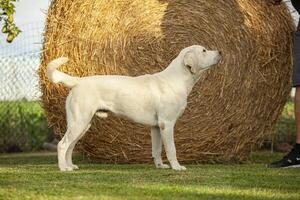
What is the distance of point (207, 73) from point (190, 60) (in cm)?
114

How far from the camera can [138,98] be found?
6.82m

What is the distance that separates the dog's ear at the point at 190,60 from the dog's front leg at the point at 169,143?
1.73 ft

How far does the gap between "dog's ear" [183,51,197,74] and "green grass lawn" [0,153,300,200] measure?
0.87 m

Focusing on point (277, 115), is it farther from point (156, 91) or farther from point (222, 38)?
point (156, 91)

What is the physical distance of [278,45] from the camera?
7.85 metres

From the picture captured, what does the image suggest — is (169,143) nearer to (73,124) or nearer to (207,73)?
(73,124)

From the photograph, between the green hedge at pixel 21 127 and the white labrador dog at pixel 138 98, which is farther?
the green hedge at pixel 21 127

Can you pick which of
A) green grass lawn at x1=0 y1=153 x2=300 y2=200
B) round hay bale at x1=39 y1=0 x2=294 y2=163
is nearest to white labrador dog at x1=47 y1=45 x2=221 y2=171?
green grass lawn at x1=0 y1=153 x2=300 y2=200

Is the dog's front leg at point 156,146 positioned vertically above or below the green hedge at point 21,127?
above

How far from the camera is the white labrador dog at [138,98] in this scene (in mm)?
6652

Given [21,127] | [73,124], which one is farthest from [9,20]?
[21,127]

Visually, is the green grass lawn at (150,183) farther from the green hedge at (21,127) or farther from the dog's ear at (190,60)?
the green hedge at (21,127)

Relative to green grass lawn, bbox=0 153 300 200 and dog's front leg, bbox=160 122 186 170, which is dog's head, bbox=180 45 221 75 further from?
green grass lawn, bbox=0 153 300 200

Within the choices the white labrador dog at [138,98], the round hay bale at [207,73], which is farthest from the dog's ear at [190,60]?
the round hay bale at [207,73]
